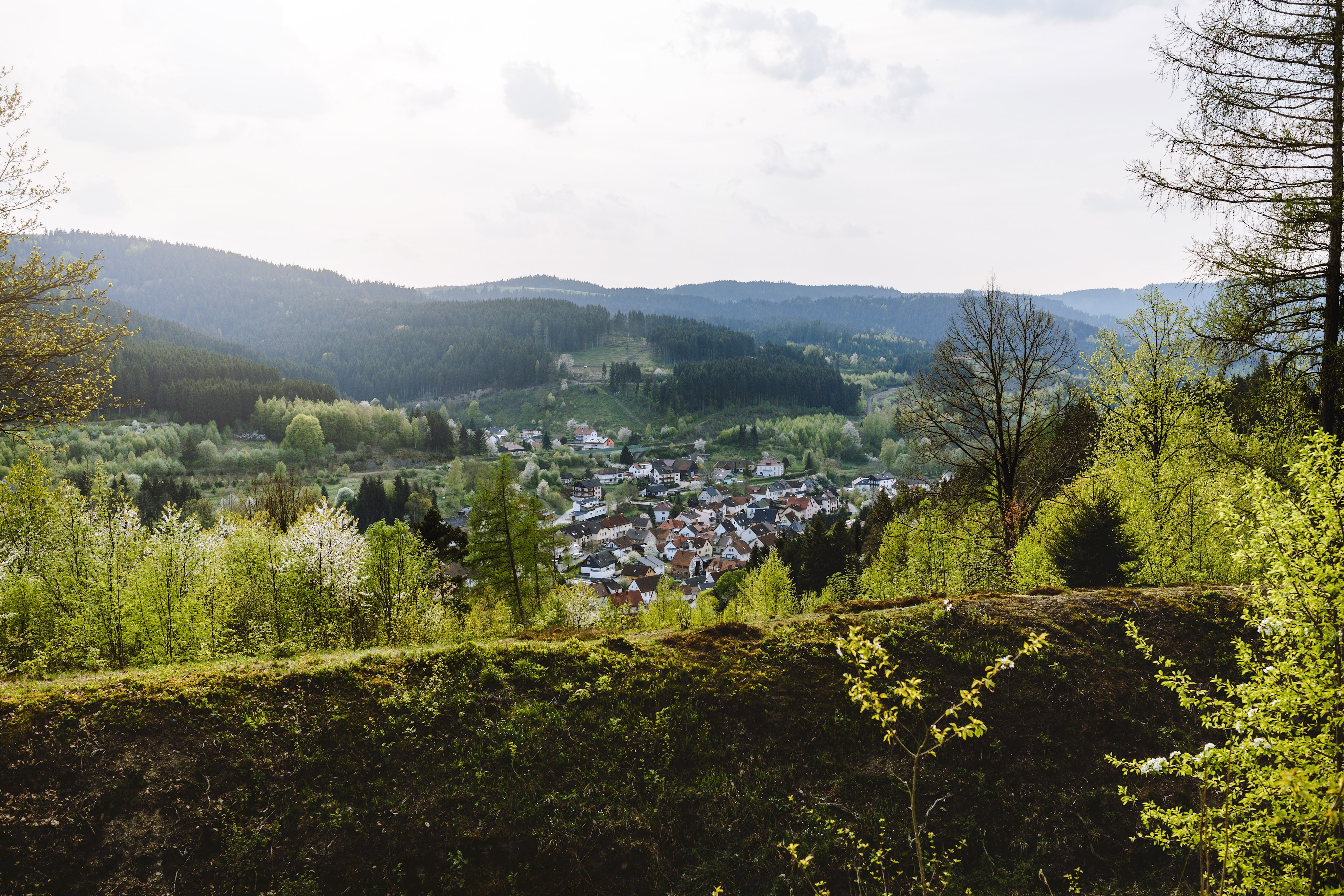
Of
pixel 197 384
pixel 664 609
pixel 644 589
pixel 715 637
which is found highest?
pixel 197 384

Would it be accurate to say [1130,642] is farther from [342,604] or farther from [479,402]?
[479,402]

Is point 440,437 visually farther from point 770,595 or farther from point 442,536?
point 770,595

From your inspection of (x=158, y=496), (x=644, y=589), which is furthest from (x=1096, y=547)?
(x=158, y=496)

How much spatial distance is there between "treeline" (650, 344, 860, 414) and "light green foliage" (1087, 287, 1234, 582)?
140543mm

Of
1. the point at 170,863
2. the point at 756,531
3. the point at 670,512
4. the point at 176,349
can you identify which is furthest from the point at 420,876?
the point at 176,349

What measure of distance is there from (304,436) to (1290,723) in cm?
13202

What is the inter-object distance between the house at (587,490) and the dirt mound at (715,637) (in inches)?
3654

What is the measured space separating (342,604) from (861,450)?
5167 inches

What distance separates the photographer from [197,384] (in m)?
123

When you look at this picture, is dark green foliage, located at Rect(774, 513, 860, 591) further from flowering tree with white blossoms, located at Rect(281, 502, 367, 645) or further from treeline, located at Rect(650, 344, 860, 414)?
treeline, located at Rect(650, 344, 860, 414)

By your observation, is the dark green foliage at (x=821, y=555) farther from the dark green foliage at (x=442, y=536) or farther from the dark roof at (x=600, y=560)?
the dark roof at (x=600, y=560)

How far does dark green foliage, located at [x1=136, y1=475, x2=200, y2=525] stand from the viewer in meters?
67.9

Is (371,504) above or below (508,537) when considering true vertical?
below

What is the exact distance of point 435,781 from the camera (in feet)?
28.0
